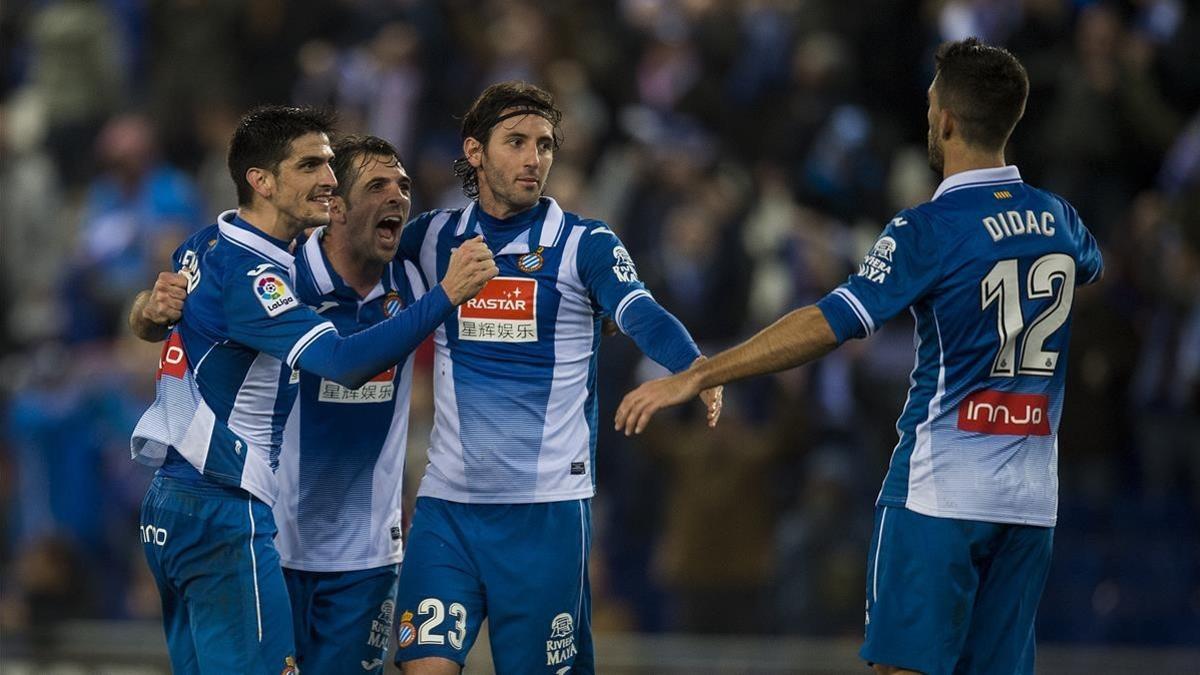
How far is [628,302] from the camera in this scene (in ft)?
23.7

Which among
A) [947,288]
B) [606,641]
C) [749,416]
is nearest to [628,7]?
[749,416]

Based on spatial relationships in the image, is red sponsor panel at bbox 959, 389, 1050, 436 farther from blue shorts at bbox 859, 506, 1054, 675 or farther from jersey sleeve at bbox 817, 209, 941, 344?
jersey sleeve at bbox 817, 209, 941, 344

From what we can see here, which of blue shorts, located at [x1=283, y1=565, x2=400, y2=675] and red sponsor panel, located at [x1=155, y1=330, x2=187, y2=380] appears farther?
blue shorts, located at [x1=283, y1=565, x2=400, y2=675]

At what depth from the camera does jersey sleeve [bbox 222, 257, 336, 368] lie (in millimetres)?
6730

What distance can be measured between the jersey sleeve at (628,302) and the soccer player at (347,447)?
759mm

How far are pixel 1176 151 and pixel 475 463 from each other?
7850mm

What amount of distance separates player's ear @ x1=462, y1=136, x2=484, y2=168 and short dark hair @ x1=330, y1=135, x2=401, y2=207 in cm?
31

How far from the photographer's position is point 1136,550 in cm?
1247

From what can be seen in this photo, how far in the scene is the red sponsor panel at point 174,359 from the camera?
6938 mm

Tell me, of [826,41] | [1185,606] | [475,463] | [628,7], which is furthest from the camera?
[628,7]

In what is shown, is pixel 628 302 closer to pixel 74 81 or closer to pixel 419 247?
pixel 419 247

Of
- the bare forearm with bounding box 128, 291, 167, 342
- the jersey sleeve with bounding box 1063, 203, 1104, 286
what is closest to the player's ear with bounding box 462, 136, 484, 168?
the bare forearm with bounding box 128, 291, 167, 342

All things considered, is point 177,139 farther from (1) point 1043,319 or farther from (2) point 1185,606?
(1) point 1043,319

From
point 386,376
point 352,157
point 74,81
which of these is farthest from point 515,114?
point 74,81
